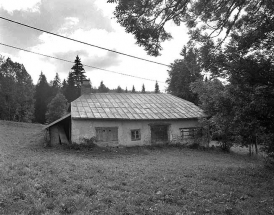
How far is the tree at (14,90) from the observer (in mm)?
40500

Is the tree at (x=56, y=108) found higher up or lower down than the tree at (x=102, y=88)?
lower down

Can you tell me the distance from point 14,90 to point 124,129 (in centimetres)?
3126

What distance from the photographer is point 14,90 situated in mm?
40688

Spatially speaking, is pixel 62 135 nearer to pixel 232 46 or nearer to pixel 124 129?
pixel 124 129

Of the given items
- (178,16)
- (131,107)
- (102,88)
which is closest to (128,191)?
(178,16)

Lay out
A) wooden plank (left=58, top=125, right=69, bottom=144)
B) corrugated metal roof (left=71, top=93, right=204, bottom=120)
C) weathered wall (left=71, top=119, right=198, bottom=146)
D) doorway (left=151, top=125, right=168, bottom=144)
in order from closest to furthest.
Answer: weathered wall (left=71, top=119, right=198, bottom=146) < wooden plank (left=58, top=125, right=69, bottom=144) < corrugated metal roof (left=71, top=93, right=204, bottom=120) < doorway (left=151, top=125, right=168, bottom=144)

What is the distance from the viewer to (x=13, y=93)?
134 feet

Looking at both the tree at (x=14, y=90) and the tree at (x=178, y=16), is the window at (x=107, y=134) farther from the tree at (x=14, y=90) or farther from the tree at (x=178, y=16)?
the tree at (x=14, y=90)

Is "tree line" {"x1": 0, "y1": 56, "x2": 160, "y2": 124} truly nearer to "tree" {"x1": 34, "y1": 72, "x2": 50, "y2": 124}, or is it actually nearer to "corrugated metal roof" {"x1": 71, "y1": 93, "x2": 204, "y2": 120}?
"tree" {"x1": 34, "y1": 72, "x2": 50, "y2": 124}

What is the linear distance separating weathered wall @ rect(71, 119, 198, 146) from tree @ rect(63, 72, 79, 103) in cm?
3568

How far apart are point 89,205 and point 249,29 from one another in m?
7.94

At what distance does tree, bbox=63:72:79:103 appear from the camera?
5173 centimetres

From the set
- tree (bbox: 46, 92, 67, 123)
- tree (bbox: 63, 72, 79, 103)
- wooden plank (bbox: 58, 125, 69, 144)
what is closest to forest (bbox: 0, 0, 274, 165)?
wooden plank (bbox: 58, 125, 69, 144)

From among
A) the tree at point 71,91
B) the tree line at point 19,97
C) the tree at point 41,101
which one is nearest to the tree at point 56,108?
the tree line at point 19,97
